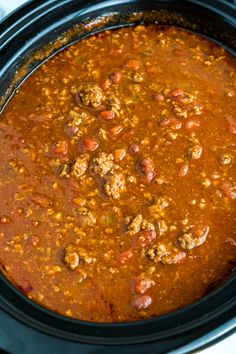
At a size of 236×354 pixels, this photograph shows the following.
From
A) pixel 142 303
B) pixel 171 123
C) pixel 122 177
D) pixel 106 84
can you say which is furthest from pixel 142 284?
pixel 106 84

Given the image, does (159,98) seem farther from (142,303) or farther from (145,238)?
(142,303)

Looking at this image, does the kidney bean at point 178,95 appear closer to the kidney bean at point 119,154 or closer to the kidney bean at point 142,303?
the kidney bean at point 119,154

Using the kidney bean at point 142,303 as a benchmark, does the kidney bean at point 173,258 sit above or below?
above

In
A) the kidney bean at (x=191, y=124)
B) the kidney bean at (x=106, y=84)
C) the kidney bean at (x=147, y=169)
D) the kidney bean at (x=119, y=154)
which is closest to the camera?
the kidney bean at (x=147, y=169)

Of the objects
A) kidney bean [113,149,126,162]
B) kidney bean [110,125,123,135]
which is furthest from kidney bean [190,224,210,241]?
kidney bean [110,125,123,135]

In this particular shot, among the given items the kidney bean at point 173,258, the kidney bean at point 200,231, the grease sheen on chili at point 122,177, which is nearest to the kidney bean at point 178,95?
the grease sheen on chili at point 122,177

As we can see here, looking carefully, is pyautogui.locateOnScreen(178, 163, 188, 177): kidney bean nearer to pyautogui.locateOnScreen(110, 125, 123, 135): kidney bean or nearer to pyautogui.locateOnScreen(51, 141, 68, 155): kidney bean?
pyautogui.locateOnScreen(110, 125, 123, 135): kidney bean

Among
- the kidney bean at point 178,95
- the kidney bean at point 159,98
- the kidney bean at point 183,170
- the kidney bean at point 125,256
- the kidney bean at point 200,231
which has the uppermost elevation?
the kidney bean at point 178,95

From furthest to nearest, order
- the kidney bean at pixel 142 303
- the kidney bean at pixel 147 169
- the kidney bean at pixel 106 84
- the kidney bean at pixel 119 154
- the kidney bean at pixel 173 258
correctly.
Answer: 1. the kidney bean at pixel 106 84
2. the kidney bean at pixel 119 154
3. the kidney bean at pixel 147 169
4. the kidney bean at pixel 173 258
5. the kidney bean at pixel 142 303

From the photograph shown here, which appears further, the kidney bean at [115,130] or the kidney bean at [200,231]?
the kidney bean at [115,130]
